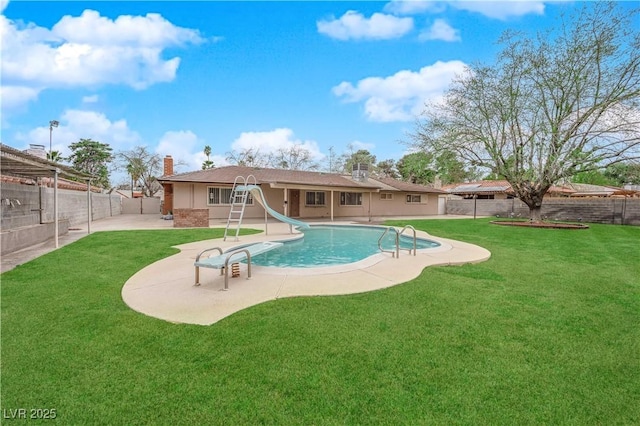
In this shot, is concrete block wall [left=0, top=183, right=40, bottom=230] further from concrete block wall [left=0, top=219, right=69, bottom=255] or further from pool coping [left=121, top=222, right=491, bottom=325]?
pool coping [left=121, top=222, right=491, bottom=325]

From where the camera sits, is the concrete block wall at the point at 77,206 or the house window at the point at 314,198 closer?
the concrete block wall at the point at 77,206

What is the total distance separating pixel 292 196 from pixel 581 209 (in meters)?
20.0

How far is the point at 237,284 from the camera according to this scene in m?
5.55

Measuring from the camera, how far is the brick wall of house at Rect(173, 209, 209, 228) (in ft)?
50.0

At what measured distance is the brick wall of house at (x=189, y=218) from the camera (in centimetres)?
1524

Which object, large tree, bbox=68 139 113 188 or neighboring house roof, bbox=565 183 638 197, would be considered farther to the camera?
large tree, bbox=68 139 113 188

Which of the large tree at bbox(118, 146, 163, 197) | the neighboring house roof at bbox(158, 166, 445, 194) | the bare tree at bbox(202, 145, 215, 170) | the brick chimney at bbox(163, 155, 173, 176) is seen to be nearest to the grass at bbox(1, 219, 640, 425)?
the neighboring house roof at bbox(158, 166, 445, 194)

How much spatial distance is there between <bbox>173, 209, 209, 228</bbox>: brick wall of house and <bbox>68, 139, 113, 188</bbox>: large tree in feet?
107

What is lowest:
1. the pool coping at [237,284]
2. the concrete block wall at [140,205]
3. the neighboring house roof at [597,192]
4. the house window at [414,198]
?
the pool coping at [237,284]

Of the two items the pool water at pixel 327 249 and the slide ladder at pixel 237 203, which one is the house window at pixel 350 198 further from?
the pool water at pixel 327 249

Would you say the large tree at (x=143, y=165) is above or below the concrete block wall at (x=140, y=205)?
above

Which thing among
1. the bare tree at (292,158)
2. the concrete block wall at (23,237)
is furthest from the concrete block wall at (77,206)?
the bare tree at (292,158)

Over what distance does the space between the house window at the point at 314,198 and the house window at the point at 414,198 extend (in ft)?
29.5

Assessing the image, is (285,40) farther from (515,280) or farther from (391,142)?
(515,280)
